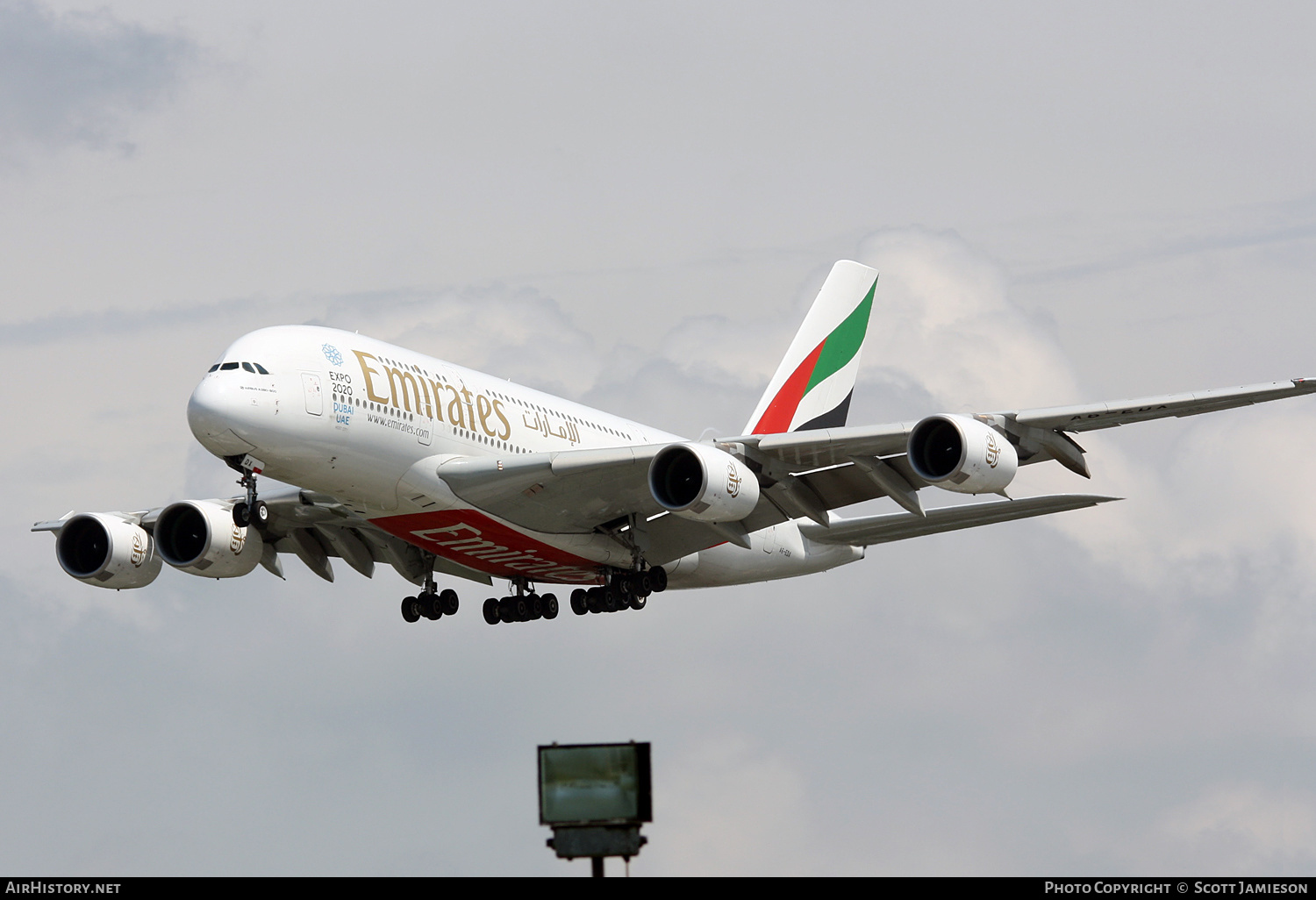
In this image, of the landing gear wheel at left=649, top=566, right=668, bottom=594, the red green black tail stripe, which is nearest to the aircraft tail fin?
the red green black tail stripe

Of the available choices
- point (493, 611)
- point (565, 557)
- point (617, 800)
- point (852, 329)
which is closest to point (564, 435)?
point (565, 557)

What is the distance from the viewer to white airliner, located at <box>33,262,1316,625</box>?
31.8 meters

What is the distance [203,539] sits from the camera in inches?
1548

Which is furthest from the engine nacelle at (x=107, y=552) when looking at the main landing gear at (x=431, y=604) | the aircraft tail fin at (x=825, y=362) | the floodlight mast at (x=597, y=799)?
the floodlight mast at (x=597, y=799)

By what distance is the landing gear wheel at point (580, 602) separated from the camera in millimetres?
39531

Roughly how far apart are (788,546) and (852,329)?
29.9 feet

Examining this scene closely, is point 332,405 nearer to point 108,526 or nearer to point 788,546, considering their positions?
point 108,526

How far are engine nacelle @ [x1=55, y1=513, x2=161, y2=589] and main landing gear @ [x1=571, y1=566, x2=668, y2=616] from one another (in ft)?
35.8

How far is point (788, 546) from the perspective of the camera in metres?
43.2

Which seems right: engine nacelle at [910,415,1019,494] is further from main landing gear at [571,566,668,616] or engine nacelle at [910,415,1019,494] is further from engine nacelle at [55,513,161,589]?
engine nacelle at [55,513,161,589]

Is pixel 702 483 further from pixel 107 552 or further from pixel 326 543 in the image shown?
pixel 107 552

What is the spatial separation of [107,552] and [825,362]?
19.9m

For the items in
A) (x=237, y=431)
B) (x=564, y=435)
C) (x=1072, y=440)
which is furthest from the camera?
(x=564, y=435)
